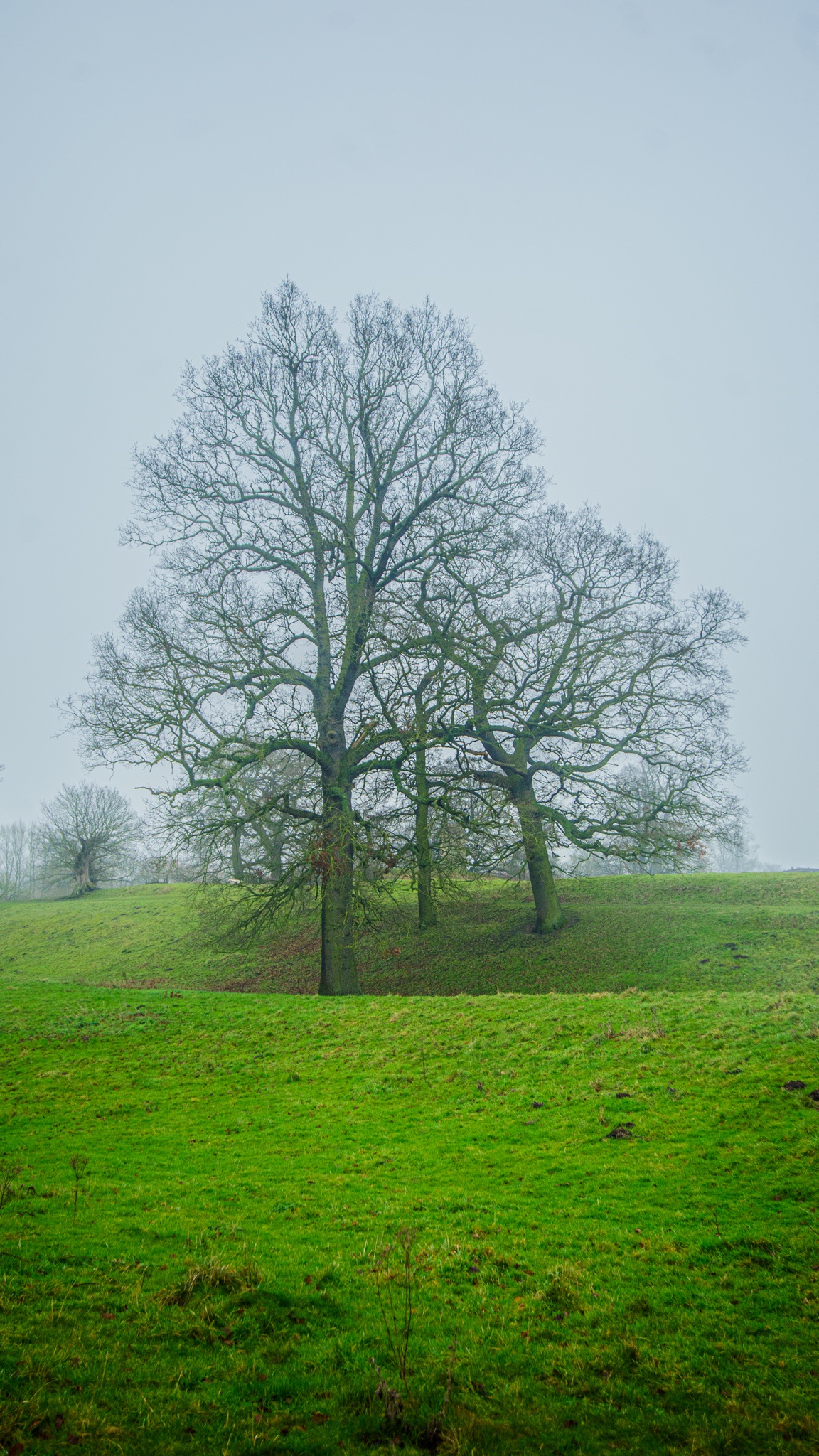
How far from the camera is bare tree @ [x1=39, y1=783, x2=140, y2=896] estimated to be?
5291cm

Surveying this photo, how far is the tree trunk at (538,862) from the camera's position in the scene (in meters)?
21.8

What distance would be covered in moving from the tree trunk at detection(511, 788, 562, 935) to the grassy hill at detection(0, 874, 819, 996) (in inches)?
25.2

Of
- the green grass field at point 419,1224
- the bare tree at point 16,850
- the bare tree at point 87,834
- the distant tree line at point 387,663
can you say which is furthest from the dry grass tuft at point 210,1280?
the bare tree at point 16,850

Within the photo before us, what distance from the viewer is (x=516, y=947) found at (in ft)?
81.3

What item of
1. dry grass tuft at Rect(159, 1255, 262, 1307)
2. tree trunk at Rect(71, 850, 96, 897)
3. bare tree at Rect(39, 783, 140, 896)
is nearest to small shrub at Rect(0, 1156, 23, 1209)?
dry grass tuft at Rect(159, 1255, 262, 1307)

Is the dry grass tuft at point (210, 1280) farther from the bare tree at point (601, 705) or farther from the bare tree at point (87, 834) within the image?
the bare tree at point (87, 834)

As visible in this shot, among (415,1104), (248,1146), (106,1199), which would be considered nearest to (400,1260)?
(106,1199)

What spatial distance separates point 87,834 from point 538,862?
40401 millimetres

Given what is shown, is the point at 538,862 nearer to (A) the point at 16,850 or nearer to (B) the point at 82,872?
(B) the point at 82,872

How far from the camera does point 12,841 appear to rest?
9862cm

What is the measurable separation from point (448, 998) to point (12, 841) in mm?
99363

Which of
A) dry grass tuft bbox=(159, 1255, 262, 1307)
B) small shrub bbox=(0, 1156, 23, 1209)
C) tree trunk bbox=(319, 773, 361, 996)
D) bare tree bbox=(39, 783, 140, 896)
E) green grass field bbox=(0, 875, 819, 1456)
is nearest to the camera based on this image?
green grass field bbox=(0, 875, 819, 1456)

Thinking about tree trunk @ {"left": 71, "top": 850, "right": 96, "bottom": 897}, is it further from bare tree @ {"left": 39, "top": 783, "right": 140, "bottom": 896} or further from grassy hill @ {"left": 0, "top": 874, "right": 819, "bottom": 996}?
grassy hill @ {"left": 0, "top": 874, "right": 819, "bottom": 996}

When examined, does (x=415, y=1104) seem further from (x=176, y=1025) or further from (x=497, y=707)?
(x=497, y=707)
